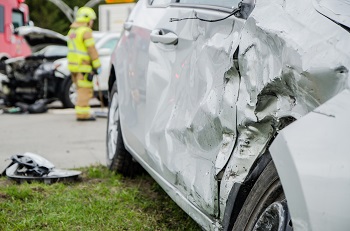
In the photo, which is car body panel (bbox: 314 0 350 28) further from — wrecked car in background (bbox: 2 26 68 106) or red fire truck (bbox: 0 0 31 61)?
red fire truck (bbox: 0 0 31 61)

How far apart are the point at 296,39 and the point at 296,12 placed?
17 cm

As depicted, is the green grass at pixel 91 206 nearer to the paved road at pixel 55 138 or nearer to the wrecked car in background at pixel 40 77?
the paved road at pixel 55 138

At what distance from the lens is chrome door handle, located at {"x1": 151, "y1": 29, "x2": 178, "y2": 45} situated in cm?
357

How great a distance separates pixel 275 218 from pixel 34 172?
3.34 m

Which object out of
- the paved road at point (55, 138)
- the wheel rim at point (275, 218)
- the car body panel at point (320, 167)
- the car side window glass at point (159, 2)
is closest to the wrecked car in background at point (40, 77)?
the paved road at point (55, 138)

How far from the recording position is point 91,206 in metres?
4.45

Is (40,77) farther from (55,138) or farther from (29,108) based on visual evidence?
(55,138)

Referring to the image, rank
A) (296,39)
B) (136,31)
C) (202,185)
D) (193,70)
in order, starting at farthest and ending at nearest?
(136,31), (193,70), (202,185), (296,39)

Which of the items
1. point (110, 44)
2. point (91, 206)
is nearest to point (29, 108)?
point (110, 44)

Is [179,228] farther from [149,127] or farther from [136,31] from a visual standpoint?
[136,31]

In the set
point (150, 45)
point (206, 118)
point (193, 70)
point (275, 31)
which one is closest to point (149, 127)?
point (150, 45)

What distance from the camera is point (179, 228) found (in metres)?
4.03

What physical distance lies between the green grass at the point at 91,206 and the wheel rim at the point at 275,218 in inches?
67.8

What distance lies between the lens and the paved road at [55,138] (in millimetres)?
6695
